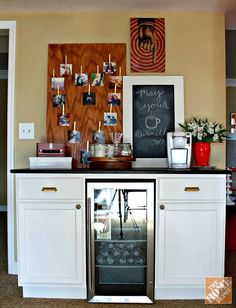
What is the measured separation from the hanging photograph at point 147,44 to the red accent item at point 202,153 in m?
0.75

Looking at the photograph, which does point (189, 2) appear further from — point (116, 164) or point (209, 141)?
point (116, 164)

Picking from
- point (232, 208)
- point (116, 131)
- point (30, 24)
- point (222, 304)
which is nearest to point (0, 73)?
point (30, 24)

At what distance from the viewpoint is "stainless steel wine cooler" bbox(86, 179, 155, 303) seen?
2279mm

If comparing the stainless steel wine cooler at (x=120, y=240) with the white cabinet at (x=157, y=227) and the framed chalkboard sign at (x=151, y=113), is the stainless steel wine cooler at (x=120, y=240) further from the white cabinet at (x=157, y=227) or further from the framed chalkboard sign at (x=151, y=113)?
the framed chalkboard sign at (x=151, y=113)

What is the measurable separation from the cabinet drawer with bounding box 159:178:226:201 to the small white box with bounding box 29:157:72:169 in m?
0.76

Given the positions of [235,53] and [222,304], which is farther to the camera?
[235,53]

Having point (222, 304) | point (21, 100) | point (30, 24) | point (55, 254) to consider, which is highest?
point (30, 24)

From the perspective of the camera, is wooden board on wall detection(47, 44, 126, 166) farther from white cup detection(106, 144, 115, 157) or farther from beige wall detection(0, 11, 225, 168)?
white cup detection(106, 144, 115, 157)

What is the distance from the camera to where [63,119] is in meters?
2.79

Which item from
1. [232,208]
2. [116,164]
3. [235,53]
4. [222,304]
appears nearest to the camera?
[222,304]

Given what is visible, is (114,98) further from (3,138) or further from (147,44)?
(3,138)

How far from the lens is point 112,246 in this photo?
2385mm

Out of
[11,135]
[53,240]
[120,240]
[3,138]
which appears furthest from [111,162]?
[3,138]

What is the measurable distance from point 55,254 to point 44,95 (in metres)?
1.37
